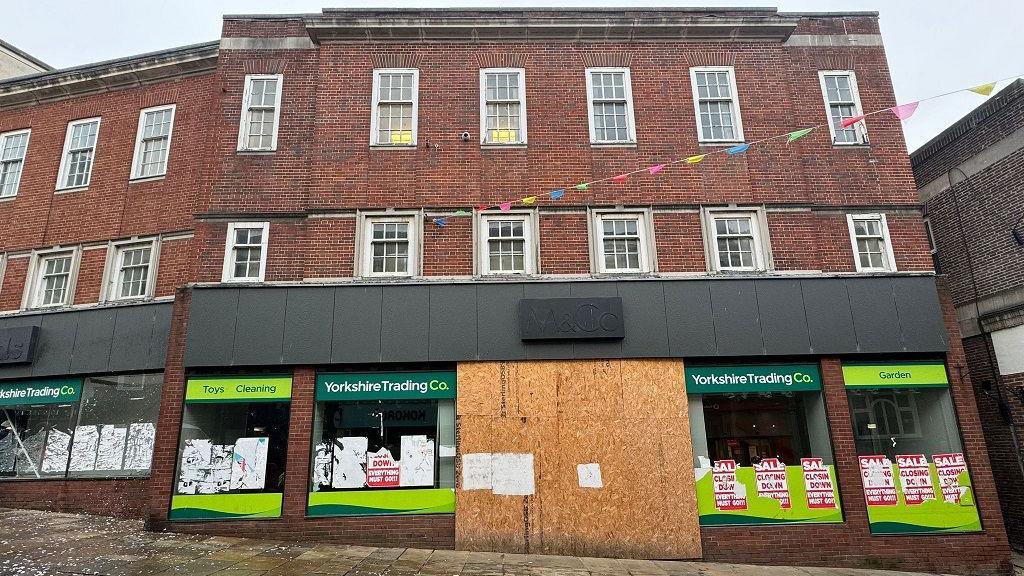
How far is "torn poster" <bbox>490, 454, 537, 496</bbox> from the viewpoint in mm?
9844

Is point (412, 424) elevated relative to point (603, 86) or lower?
lower

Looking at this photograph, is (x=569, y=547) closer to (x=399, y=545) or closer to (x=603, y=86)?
(x=399, y=545)

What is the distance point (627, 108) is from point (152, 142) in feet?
38.8

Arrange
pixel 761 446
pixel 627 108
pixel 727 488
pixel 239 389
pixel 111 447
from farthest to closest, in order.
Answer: pixel 627 108
pixel 111 447
pixel 239 389
pixel 761 446
pixel 727 488

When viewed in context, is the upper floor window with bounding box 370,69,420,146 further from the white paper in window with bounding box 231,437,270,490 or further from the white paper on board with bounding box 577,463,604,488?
the white paper on board with bounding box 577,463,604,488

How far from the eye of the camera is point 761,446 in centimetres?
1034

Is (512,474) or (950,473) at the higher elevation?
(512,474)

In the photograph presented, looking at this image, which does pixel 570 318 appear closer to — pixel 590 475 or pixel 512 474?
pixel 590 475

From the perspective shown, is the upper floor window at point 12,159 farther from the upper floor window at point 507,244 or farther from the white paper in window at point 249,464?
the upper floor window at point 507,244

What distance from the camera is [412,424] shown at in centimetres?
1032

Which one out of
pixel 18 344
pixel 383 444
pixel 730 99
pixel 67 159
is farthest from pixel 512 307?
pixel 67 159

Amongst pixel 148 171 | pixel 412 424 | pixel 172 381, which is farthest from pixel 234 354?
pixel 148 171

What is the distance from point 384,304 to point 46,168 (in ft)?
35.6

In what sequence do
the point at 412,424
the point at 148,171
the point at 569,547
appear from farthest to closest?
the point at 148,171 < the point at 412,424 < the point at 569,547
